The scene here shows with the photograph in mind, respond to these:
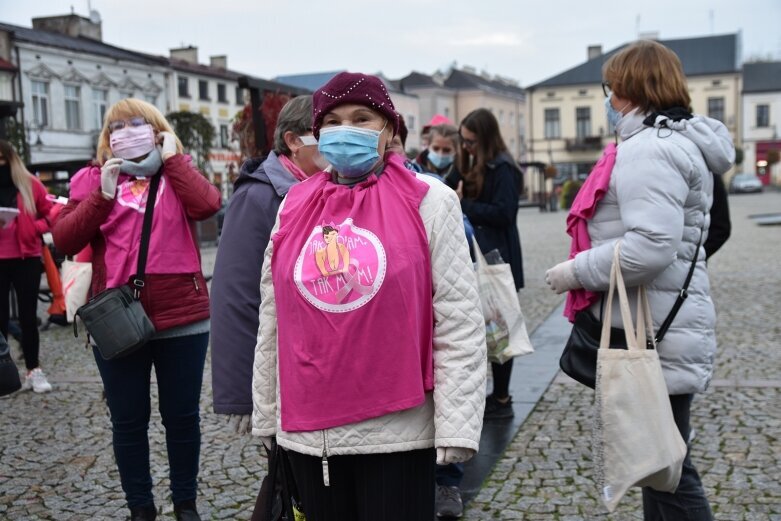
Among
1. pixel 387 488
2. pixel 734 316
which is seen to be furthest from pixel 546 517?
pixel 734 316

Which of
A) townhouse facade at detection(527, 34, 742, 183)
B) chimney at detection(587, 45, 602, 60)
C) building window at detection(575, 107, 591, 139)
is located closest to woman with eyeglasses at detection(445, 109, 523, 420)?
townhouse facade at detection(527, 34, 742, 183)

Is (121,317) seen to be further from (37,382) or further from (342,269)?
(37,382)

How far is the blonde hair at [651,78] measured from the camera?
9.30 ft

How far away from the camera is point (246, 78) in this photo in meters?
7.88

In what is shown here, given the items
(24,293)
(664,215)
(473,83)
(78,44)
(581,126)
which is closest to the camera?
(664,215)

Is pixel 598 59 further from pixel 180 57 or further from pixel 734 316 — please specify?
pixel 734 316

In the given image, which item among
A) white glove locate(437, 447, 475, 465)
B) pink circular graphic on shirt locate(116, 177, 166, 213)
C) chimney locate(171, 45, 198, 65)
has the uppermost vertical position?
chimney locate(171, 45, 198, 65)

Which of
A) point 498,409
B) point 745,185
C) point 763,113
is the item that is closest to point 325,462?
point 498,409

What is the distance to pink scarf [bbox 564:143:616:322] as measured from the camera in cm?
286

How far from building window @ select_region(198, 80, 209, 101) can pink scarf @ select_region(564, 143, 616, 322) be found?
46.3m

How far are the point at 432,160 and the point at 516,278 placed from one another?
2.95ft

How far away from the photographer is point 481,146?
5.27 m

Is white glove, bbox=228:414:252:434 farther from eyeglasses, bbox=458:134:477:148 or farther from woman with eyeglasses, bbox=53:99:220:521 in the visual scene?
eyeglasses, bbox=458:134:477:148

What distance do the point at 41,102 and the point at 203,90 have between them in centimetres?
1091
